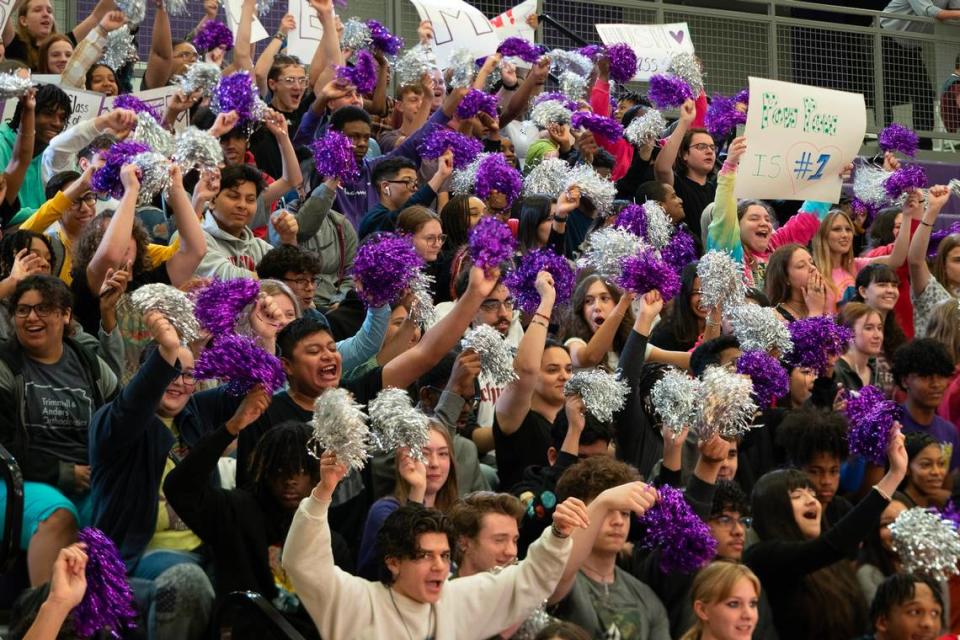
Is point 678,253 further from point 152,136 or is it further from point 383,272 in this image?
point 152,136

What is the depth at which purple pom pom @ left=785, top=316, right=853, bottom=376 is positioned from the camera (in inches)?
308

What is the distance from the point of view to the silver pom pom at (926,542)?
618 centimetres

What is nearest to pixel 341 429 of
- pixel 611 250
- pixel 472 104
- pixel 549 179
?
pixel 611 250

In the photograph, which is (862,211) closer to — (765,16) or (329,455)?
(765,16)

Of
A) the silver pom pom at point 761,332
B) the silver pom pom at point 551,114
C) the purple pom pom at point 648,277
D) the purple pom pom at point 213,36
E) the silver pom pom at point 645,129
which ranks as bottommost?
the silver pom pom at point 761,332

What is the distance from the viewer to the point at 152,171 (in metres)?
7.04

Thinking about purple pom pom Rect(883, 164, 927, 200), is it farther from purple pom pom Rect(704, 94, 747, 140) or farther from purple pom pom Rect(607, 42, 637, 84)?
purple pom pom Rect(607, 42, 637, 84)

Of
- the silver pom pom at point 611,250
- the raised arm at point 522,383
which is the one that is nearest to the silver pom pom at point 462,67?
the silver pom pom at point 611,250

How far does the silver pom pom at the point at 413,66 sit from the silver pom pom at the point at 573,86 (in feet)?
3.19

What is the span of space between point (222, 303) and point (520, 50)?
17.8ft

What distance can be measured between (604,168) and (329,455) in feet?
18.9

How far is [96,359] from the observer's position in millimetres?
6355

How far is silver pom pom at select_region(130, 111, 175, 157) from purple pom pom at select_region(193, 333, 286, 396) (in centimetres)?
216

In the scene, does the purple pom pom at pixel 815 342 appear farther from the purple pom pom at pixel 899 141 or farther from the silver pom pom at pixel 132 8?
the silver pom pom at pixel 132 8
